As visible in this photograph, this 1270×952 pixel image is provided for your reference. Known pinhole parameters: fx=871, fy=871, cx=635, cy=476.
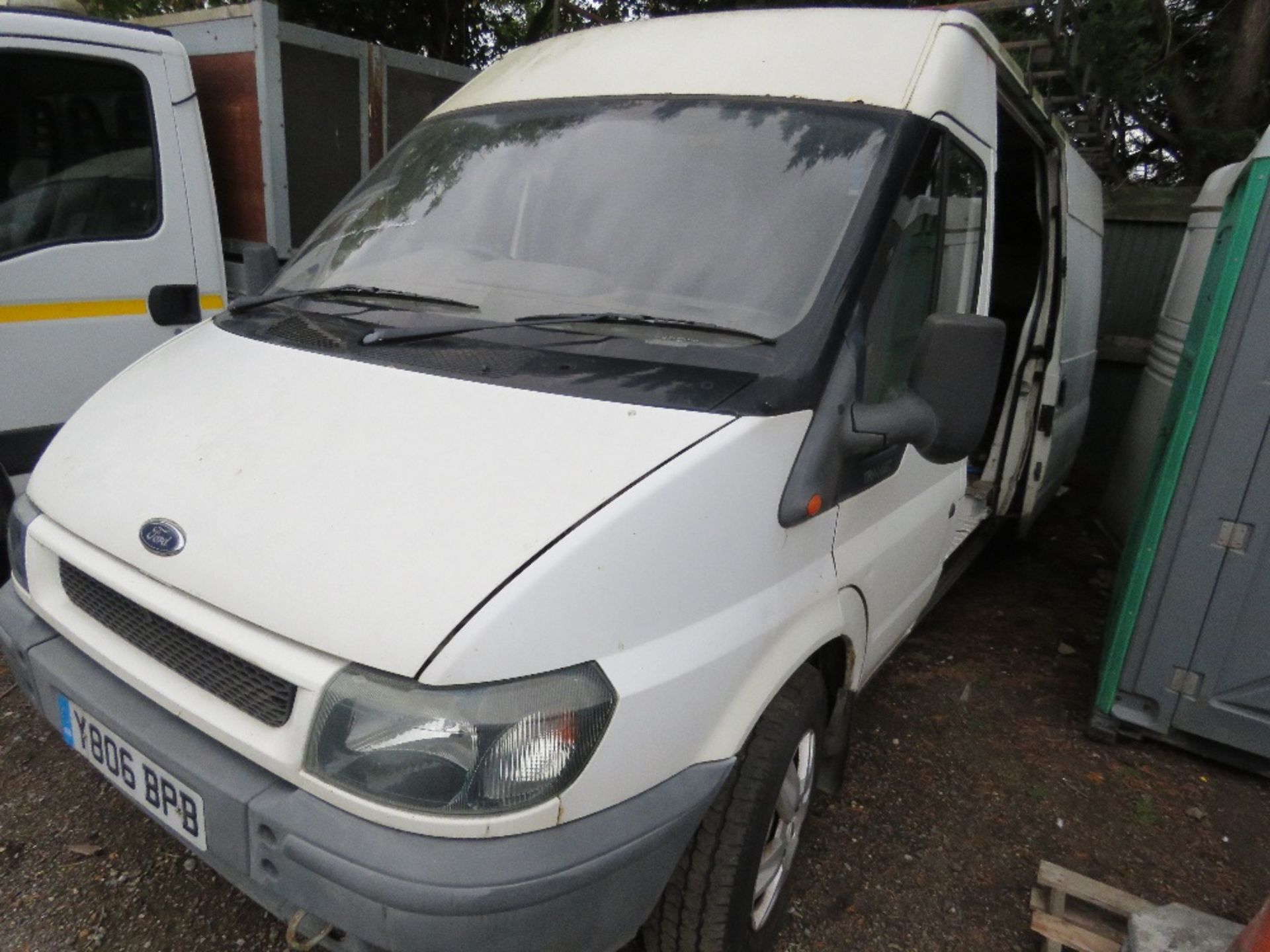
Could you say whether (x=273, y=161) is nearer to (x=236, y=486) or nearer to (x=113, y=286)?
(x=113, y=286)

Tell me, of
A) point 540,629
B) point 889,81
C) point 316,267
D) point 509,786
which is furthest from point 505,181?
point 509,786

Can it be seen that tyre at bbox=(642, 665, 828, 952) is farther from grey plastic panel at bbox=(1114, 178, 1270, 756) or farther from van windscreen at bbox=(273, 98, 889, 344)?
grey plastic panel at bbox=(1114, 178, 1270, 756)

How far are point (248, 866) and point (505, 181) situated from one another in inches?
71.0

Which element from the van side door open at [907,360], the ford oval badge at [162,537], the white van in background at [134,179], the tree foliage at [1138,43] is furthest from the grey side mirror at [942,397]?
the tree foliage at [1138,43]

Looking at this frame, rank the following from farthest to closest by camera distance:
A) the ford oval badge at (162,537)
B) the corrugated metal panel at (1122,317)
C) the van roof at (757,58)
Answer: the corrugated metal panel at (1122,317)
the van roof at (757,58)
the ford oval badge at (162,537)

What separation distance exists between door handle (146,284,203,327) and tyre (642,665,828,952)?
259 centimetres

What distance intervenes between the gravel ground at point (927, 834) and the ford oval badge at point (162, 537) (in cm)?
107

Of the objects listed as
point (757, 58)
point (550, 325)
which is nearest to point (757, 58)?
point (757, 58)

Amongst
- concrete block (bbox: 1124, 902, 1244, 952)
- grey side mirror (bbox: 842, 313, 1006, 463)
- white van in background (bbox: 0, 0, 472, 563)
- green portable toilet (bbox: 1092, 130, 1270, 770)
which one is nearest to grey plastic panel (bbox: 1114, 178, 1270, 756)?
green portable toilet (bbox: 1092, 130, 1270, 770)

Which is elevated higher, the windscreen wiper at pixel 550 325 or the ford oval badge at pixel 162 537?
the windscreen wiper at pixel 550 325

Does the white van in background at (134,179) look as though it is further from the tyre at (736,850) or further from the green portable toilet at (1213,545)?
the green portable toilet at (1213,545)

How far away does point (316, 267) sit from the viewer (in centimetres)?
257

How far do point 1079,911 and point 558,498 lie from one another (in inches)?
76.6

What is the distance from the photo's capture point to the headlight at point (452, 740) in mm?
1388
